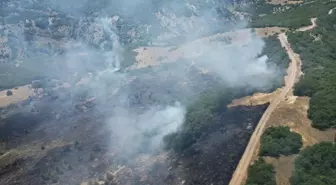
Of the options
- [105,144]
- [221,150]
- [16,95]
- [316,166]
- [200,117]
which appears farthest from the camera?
[16,95]

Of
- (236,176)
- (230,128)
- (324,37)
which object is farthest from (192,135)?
(324,37)

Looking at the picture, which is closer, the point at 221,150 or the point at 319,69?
the point at 221,150

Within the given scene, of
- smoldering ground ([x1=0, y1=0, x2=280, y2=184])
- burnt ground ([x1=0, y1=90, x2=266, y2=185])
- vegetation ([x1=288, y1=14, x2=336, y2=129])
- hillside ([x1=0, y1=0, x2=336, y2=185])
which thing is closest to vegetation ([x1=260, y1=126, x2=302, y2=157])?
hillside ([x1=0, y1=0, x2=336, y2=185])

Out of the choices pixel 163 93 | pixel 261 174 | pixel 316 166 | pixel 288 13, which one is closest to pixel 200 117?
pixel 163 93

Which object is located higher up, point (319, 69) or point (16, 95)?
point (319, 69)

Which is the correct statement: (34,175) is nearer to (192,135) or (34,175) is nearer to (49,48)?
(192,135)

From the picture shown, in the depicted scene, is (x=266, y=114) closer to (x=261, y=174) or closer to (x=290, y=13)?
(x=261, y=174)

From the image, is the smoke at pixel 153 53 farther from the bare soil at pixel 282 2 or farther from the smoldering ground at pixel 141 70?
the bare soil at pixel 282 2
